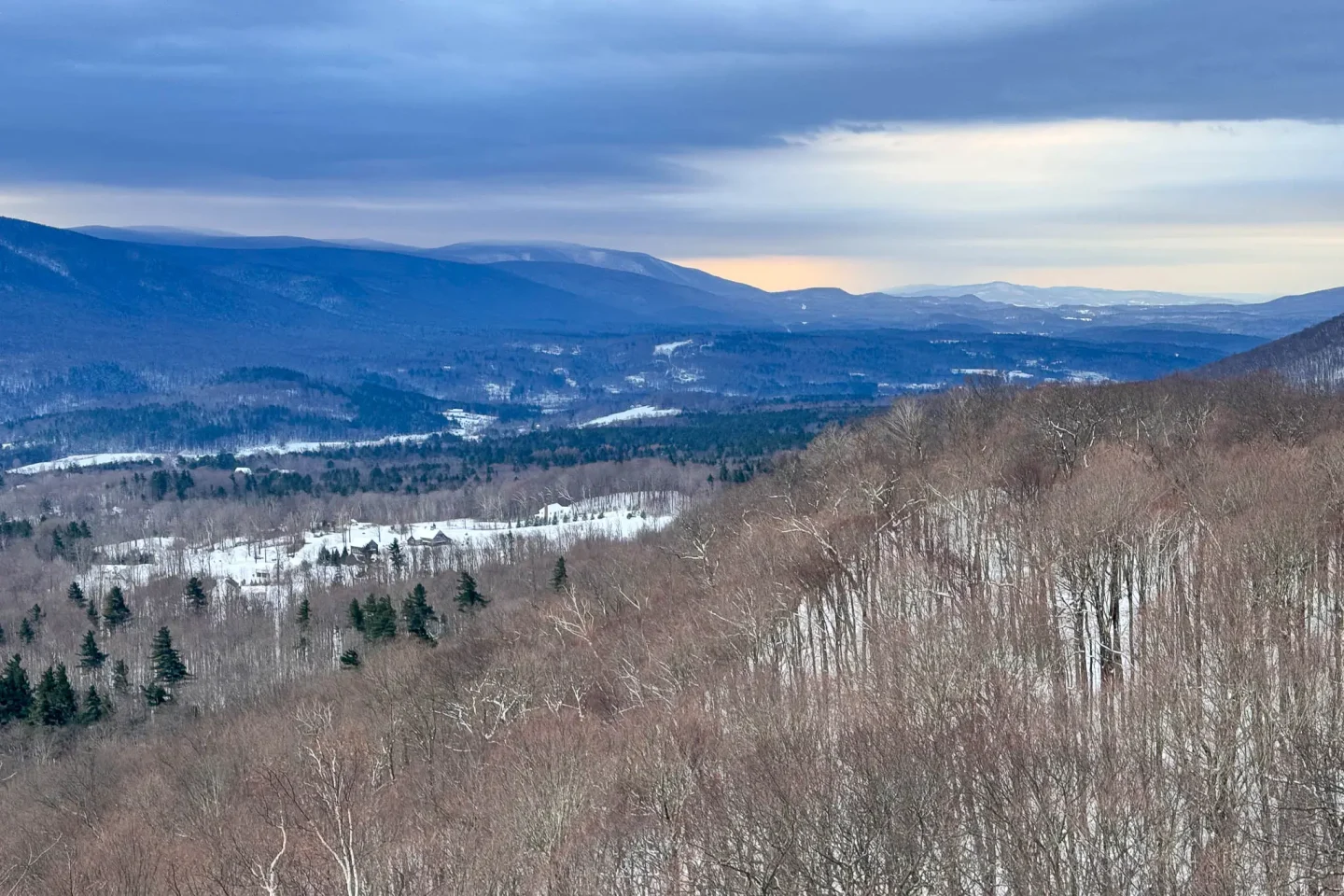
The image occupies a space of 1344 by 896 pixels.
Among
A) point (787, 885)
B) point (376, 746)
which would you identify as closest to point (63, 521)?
point (376, 746)

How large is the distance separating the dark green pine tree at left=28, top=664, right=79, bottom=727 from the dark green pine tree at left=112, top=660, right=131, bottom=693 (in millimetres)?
7424

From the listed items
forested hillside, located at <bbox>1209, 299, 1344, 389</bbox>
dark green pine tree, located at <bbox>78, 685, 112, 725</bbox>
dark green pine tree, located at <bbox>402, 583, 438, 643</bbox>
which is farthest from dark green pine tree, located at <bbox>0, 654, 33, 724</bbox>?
forested hillside, located at <bbox>1209, 299, 1344, 389</bbox>

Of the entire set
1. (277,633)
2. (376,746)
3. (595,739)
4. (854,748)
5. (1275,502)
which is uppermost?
(1275,502)

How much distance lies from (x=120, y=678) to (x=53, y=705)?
11.5m

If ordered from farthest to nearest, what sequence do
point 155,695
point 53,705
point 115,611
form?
point 115,611
point 155,695
point 53,705

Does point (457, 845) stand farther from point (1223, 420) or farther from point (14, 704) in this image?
point (14, 704)

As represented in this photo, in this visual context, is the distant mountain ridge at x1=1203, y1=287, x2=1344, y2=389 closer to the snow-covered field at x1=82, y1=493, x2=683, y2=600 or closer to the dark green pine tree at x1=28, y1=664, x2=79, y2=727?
the snow-covered field at x1=82, y1=493, x2=683, y2=600

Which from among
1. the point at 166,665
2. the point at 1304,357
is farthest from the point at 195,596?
the point at 1304,357

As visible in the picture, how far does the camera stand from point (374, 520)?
13350 cm

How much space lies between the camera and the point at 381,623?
65.4 m

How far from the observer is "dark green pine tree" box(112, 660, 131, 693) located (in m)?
67.0

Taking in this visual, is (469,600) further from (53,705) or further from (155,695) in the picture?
(53,705)

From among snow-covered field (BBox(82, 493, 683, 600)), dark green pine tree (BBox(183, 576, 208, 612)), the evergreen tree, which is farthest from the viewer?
snow-covered field (BBox(82, 493, 683, 600))

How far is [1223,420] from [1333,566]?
27.8 m
